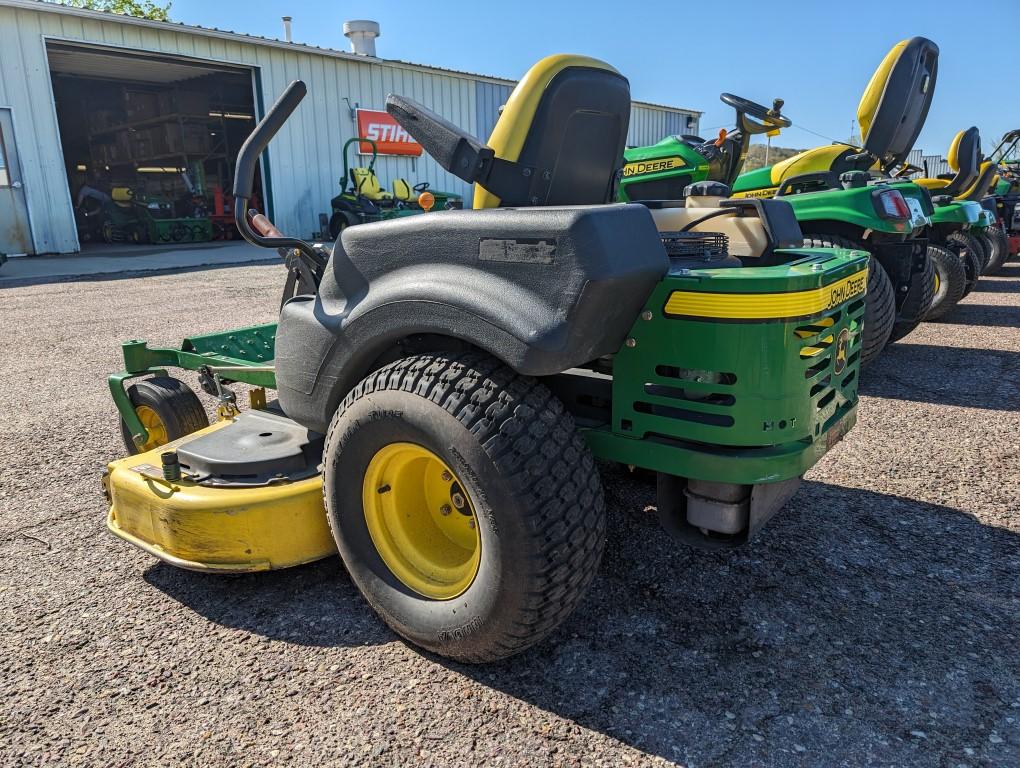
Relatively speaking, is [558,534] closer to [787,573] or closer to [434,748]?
[434,748]

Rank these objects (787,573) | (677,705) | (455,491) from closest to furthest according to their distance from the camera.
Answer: (677,705) < (455,491) < (787,573)

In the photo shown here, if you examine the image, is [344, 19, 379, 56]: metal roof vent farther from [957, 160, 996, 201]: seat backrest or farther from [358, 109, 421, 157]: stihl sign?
[957, 160, 996, 201]: seat backrest

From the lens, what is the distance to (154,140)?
69.8 ft

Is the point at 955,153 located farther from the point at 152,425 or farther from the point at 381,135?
the point at 381,135

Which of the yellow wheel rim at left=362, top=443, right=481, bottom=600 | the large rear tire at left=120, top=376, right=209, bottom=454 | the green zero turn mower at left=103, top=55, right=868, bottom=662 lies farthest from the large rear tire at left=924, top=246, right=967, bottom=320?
the large rear tire at left=120, top=376, right=209, bottom=454

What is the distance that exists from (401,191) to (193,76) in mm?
Answer: 7427

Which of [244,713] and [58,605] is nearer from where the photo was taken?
[244,713]

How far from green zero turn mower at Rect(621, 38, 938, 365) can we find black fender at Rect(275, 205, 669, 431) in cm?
302

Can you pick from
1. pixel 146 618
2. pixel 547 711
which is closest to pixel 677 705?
pixel 547 711

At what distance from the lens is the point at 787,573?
103 inches

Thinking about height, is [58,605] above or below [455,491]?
below

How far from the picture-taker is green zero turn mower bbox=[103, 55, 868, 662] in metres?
1.84

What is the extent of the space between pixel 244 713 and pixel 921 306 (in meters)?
5.26

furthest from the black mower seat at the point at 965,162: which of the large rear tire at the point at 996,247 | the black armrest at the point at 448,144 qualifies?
the black armrest at the point at 448,144
